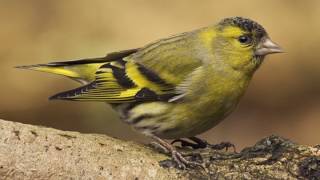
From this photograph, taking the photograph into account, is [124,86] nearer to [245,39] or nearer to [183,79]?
[183,79]

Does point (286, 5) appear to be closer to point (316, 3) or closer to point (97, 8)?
point (316, 3)

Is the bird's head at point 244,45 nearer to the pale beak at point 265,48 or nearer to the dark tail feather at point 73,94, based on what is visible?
the pale beak at point 265,48

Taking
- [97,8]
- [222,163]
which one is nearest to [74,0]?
[97,8]

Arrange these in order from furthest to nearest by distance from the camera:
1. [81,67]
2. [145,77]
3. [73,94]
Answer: [81,67] → [145,77] → [73,94]

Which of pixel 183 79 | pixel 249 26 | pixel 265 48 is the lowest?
pixel 183 79

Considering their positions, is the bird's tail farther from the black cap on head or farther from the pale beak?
the pale beak

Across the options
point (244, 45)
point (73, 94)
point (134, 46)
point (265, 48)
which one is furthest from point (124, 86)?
point (134, 46)
